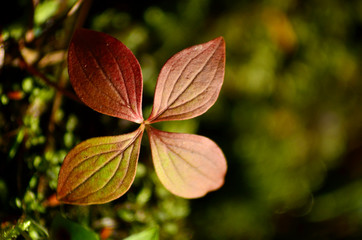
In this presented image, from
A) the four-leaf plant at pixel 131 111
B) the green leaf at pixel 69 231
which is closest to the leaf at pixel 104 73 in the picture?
the four-leaf plant at pixel 131 111

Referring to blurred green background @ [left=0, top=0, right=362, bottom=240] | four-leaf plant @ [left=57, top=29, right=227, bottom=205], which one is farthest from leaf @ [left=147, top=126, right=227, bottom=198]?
blurred green background @ [left=0, top=0, right=362, bottom=240]

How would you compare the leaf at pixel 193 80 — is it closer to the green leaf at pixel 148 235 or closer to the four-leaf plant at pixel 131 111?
the four-leaf plant at pixel 131 111

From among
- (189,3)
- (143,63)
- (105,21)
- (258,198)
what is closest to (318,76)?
(258,198)

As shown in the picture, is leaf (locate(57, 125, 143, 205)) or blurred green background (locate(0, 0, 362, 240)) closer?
leaf (locate(57, 125, 143, 205))

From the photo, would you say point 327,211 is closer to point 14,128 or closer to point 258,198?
point 258,198

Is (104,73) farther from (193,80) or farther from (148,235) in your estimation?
(148,235)

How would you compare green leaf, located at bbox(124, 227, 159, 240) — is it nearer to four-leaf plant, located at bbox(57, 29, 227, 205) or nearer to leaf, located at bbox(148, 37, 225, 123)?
four-leaf plant, located at bbox(57, 29, 227, 205)

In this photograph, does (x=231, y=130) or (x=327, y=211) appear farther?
(x=327, y=211)
